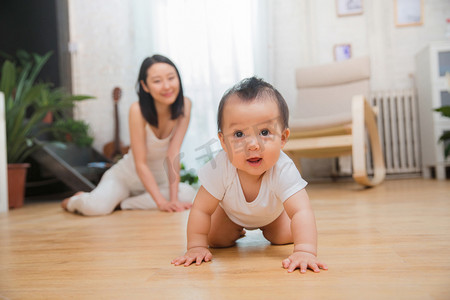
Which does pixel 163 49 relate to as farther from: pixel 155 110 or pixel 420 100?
pixel 420 100

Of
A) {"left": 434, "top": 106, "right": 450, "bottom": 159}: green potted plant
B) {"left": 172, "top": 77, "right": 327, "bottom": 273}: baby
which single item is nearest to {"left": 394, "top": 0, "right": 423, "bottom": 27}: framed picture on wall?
{"left": 434, "top": 106, "right": 450, "bottom": 159}: green potted plant

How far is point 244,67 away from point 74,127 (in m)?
1.54

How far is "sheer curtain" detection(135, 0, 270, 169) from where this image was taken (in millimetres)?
3371

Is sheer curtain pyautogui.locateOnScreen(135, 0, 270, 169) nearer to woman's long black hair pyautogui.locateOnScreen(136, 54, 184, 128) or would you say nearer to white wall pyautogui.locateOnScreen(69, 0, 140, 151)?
white wall pyautogui.locateOnScreen(69, 0, 140, 151)

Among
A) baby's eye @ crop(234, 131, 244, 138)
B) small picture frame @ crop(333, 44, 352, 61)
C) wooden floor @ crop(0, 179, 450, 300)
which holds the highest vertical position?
small picture frame @ crop(333, 44, 352, 61)

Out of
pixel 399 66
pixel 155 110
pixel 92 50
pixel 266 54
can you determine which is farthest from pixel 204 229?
pixel 92 50

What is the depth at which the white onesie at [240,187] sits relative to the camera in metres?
0.84

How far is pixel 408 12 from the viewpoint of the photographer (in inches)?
129

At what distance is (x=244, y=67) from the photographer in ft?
11.3

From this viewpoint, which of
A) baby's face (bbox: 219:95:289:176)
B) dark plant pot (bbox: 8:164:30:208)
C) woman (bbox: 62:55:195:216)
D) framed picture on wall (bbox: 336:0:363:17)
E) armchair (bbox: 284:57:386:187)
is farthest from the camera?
framed picture on wall (bbox: 336:0:363:17)

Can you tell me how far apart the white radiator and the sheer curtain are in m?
1.01

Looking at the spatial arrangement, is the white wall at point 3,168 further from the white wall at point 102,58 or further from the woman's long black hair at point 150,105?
the white wall at point 102,58

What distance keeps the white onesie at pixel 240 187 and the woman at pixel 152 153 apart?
3.08ft

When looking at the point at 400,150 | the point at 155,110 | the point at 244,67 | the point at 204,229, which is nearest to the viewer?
the point at 204,229
